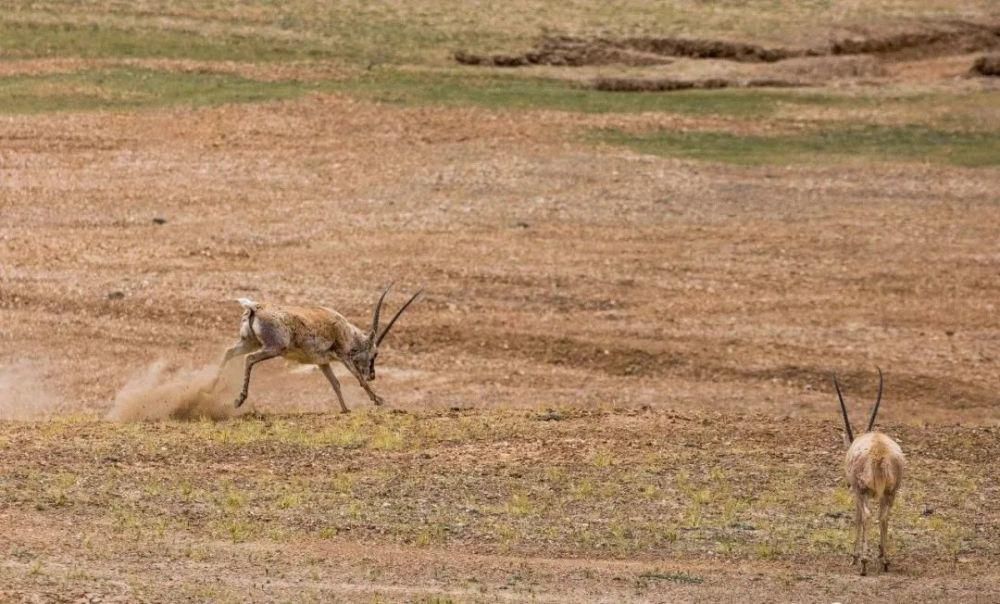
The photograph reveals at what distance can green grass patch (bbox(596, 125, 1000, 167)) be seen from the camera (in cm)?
3616

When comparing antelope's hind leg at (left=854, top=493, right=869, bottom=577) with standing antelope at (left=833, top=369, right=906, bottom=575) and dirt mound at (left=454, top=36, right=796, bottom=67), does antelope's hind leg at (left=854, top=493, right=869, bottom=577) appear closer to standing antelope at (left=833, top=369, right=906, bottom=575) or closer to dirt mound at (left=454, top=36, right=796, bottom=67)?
standing antelope at (left=833, top=369, right=906, bottom=575)

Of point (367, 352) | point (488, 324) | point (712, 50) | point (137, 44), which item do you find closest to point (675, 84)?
point (712, 50)

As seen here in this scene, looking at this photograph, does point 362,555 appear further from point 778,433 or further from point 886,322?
point 886,322

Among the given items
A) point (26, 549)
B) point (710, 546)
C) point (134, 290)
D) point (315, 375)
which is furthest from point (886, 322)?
point (26, 549)

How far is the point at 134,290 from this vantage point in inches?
1059

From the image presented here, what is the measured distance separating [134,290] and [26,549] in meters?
13.6

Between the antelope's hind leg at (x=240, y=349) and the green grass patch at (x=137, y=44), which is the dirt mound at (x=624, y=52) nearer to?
the green grass patch at (x=137, y=44)

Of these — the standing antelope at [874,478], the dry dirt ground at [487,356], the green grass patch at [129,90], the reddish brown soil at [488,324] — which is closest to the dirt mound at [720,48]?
the dry dirt ground at [487,356]

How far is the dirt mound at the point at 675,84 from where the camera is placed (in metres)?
41.9

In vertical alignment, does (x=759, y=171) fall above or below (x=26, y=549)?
below

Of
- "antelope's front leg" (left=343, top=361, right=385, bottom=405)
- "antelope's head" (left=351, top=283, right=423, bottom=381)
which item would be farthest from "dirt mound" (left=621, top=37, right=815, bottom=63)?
"antelope's front leg" (left=343, top=361, right=385, bottom=405)

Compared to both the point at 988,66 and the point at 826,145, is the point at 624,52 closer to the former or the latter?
the point at 988,66

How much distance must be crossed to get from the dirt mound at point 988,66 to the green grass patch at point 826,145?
6.05 metres

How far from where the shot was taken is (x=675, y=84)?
42.4 meters
